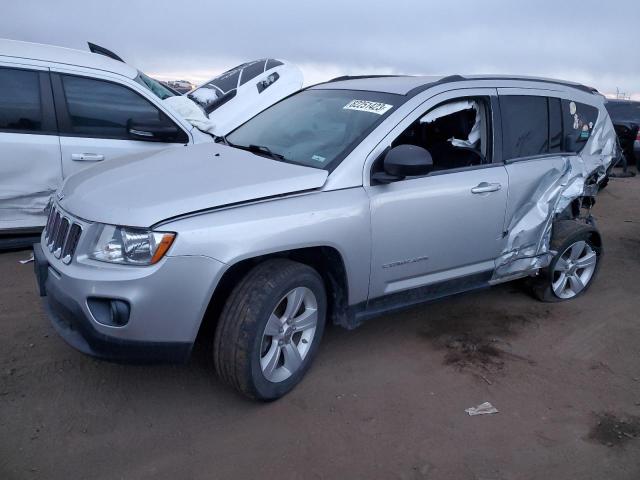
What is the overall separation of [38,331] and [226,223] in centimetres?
190

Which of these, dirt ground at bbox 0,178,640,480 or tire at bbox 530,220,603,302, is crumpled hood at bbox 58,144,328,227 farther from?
tire at bbox 530,220,603,302

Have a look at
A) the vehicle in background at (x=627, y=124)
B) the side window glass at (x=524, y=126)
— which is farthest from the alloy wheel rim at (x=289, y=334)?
the vehicle in background at (x=627, y=124)

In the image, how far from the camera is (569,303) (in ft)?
15.8

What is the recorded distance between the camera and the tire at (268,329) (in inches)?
114

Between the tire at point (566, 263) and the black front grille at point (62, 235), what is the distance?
3.56 m

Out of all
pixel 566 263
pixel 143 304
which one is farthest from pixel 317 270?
pixel 566 263

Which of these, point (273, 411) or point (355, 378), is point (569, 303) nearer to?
point (355, 378)

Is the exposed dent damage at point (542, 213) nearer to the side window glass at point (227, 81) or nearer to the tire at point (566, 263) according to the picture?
the tire at point (566, 263)

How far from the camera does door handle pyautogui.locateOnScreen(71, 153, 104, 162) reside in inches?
197

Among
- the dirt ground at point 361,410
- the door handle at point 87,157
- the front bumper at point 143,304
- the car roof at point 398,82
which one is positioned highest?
the car roof at point 398,82

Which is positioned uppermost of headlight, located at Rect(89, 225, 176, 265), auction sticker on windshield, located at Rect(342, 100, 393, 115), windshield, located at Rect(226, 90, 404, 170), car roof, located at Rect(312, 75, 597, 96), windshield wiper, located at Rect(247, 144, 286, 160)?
car roof, located at Rect(312, 75, 597, 96)

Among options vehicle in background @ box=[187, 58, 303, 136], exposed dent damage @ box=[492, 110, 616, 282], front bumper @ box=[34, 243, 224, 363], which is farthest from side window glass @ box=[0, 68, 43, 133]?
exposed dent damage @ box=[492, 110, 616, 282]

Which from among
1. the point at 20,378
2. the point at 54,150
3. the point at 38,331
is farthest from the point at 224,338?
the point at 54,150

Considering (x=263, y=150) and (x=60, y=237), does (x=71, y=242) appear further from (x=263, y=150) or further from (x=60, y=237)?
(x=263, y=150)
